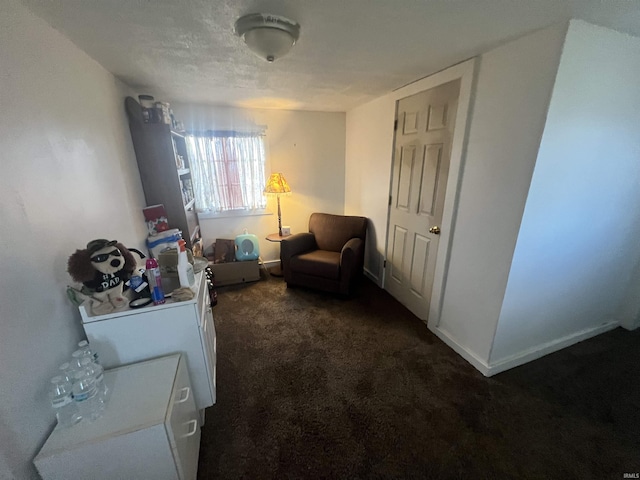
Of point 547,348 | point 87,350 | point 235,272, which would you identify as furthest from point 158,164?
point 547,348

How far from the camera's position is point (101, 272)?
→ 110 centimetres

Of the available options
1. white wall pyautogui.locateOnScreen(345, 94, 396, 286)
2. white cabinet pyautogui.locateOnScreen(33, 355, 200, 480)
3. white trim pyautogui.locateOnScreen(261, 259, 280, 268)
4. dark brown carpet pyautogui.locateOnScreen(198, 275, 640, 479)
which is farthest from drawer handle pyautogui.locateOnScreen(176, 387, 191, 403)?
white trim pyautogui.locateOnScreen(261, 259, 280, 268)

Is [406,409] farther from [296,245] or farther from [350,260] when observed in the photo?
[296,245]

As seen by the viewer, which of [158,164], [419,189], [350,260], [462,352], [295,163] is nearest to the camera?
[462,352]

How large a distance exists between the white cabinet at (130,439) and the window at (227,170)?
2.38 metres

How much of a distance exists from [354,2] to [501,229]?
1.45 metres

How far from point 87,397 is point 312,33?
6.00ft

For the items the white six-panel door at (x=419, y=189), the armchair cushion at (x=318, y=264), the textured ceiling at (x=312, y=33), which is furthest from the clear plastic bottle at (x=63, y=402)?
the white six-panel door at (x=419, y=189)

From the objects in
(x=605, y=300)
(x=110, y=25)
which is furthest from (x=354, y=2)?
(x=605, y=300)

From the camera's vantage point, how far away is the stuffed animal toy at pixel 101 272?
3.43ft

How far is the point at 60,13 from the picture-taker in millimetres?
1041

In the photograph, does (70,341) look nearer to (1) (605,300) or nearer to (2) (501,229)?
(2) (501,229)

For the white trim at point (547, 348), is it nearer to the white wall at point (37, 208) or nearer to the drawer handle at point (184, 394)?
the drawer handle at point (184, 394)

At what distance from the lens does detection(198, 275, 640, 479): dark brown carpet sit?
1.29 metres
